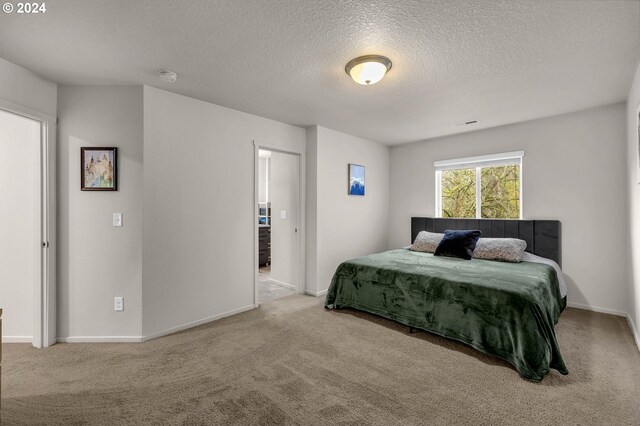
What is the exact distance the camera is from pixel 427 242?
14.2 feet

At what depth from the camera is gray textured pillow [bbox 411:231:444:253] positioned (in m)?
4.23

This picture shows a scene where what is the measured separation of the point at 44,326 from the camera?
8.84ft

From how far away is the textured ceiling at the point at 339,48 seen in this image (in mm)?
1820

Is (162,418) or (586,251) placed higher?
(586,251)

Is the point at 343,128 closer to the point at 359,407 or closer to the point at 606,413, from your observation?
the point at 359,407

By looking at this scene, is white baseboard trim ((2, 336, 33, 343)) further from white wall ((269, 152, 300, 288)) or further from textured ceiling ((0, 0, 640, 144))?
white wall ((269, 152, 300, 288))

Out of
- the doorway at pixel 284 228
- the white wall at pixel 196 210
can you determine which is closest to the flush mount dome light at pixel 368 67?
the white wall at pixel 196 210

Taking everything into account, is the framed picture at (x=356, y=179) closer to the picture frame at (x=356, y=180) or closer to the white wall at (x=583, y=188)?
the picture frame at (x=356, y=180)

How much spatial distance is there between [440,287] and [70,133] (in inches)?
150

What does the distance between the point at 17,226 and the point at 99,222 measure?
734 millimetres

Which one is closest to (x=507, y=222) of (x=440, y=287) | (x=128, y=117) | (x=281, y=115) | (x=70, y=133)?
(x=440, y=287)

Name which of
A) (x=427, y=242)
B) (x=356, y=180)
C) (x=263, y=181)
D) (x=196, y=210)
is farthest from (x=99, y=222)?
(x=263, y=181)

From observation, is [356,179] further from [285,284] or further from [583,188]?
[583,188]

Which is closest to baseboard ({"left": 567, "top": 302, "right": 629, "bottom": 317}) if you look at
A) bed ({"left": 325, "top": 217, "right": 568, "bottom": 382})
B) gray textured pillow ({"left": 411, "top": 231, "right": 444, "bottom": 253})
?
bed ({"left": 325, "top": 217, "right": 568, "bottom": 382})
